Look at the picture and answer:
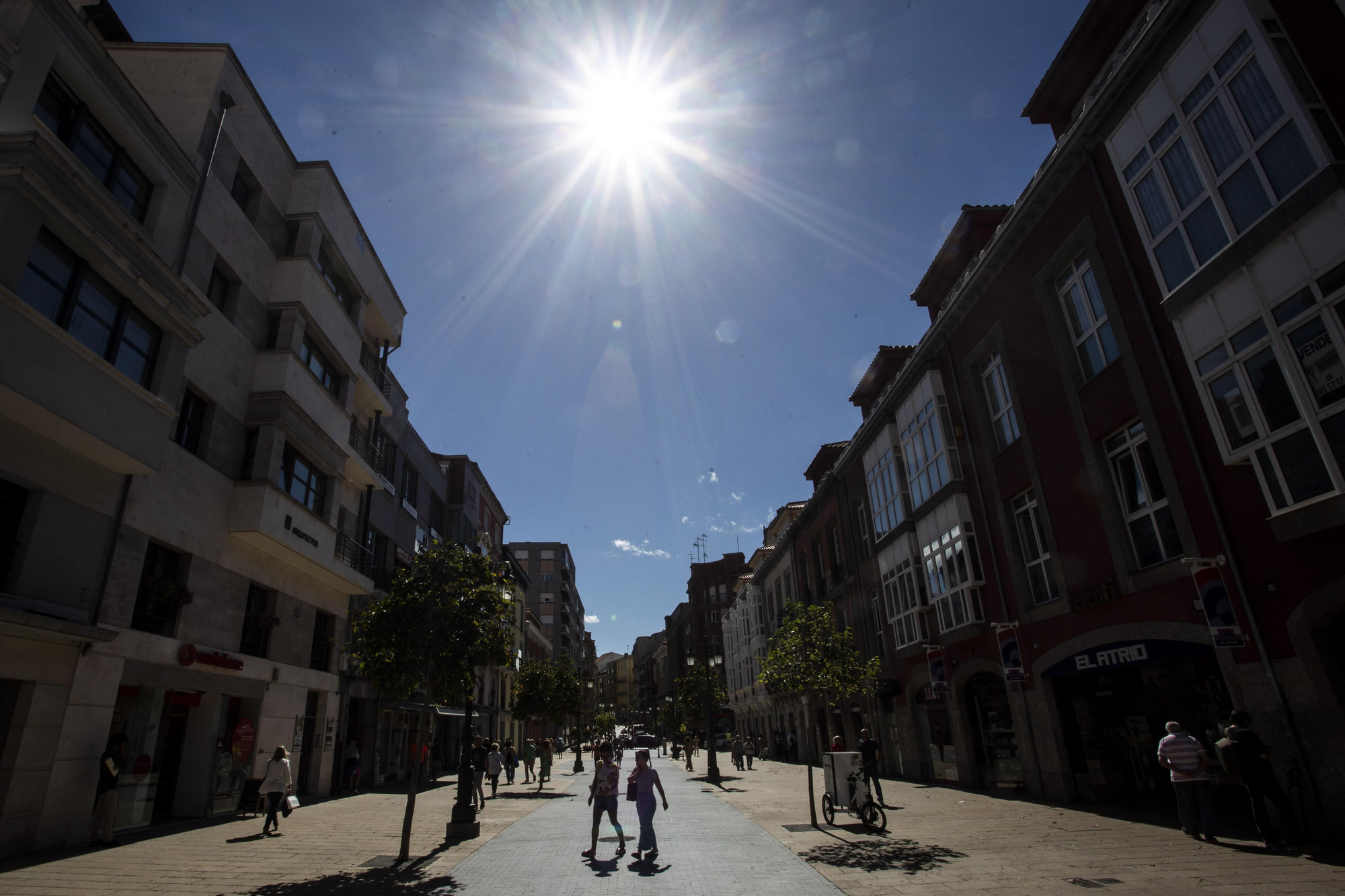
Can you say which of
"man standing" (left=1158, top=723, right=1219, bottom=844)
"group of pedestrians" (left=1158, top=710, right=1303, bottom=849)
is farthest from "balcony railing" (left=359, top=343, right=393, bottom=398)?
"group of pedestrians" (left=1158, top=710, right=1303, bottom=849)

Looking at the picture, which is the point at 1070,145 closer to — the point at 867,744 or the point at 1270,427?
the point at 1270,427

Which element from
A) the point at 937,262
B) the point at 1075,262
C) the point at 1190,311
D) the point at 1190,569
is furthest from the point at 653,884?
the point at 937,262

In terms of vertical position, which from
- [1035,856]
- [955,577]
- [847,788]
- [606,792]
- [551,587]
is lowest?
[1035,856]

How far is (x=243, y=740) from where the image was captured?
17406 millimetres

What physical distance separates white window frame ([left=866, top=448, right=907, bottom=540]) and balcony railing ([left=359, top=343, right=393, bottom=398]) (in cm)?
1983

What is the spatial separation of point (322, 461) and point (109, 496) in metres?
8.13

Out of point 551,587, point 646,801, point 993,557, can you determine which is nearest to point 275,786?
point 646,801

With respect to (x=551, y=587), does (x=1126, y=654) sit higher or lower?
lower

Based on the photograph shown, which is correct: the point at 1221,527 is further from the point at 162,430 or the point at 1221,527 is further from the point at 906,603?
the point at 162,430

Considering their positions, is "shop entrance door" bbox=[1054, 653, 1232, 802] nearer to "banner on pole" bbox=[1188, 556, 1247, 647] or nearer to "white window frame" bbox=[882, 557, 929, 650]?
"banner on pole" bbox=[1188, 556, 1247, 647]

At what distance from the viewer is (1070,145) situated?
562 inches

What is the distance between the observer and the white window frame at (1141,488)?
12.8 m

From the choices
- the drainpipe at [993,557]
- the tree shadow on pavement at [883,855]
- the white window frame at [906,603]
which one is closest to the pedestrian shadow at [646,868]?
the tree shadow on pavement at [883,855]

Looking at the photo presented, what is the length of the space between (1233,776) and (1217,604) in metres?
2.60
